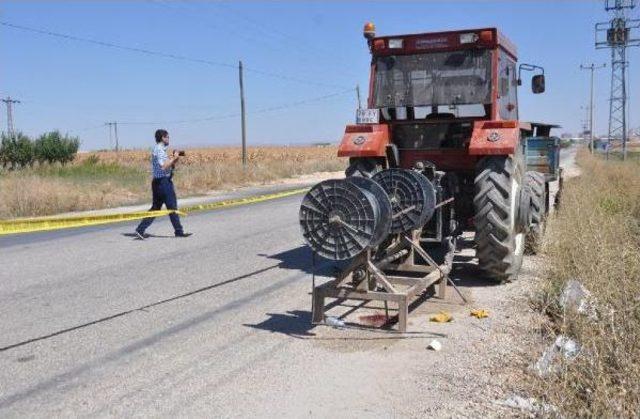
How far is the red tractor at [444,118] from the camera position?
24.3 ft

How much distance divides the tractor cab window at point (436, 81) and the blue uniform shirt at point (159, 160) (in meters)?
4.39

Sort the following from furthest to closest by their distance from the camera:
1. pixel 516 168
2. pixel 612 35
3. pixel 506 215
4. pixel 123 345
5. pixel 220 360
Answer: pixel 612 35
pixel 516 168
pixel 506 215
pixel 123 345
pixel 220 360

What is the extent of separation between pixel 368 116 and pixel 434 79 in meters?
0.96

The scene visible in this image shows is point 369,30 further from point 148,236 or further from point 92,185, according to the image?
point 92,185

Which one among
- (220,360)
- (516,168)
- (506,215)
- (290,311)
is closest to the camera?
(220,360)

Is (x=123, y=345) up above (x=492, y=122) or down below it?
below

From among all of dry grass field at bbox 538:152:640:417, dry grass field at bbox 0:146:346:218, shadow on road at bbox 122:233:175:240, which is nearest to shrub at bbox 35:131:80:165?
dry grass field at bbox 0:146:346:218

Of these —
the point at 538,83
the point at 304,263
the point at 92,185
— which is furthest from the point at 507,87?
the point at 92,185

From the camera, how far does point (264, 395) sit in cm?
420

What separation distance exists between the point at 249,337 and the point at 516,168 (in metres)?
3.76

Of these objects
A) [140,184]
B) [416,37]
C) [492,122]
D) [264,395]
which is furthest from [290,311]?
[140,184]

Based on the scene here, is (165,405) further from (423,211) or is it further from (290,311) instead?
(423,211)

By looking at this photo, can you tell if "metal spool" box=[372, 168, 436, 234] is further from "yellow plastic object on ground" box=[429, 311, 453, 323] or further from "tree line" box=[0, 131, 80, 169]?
"tree line" box=[0, 131, 80, 169]

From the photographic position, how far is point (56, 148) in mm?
42375
